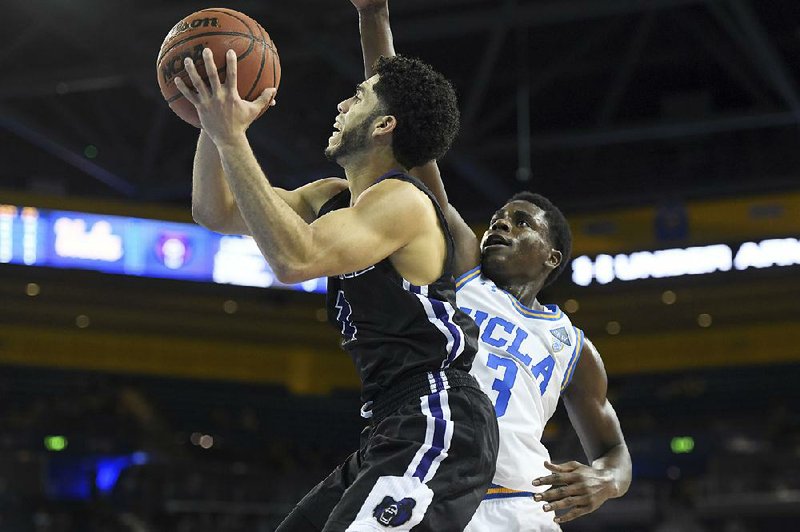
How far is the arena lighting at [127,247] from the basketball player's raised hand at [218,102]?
1266 cm

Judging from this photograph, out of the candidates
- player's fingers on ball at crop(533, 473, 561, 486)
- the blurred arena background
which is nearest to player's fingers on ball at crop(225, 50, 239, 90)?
player's fingers on ball at crop(533, 473, 561, 486)

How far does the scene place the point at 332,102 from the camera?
47.3 feet

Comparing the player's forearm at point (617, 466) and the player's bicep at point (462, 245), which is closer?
the player's forearm at point (617, 466)

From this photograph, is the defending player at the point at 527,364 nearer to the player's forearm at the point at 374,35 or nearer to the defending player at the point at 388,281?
the player's forearm at the point at 374,35

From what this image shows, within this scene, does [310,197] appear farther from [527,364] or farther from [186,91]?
[527,364]

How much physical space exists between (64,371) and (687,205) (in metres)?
10.5

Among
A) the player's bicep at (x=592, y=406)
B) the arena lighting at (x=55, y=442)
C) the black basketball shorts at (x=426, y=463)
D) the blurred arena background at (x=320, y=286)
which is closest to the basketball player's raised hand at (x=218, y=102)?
the black basketball shorts at (x=426, y=463)

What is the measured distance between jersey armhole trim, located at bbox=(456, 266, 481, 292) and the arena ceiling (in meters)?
7.04

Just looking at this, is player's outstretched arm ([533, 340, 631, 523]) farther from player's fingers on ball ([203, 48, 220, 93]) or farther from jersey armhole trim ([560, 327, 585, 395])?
player's fingers on ball ([203, 48, 220, 93])

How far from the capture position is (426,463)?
303 centimetres

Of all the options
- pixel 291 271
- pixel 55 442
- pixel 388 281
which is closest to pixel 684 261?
pixel 55 442

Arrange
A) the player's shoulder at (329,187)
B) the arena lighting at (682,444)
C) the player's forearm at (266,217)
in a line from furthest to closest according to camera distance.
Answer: the arena lighting at (682,444) → the player's shoulder at (329,187) → the player's forearm at (266,217)

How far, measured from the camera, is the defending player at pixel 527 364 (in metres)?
3.86

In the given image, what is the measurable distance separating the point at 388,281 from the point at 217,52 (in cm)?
81
